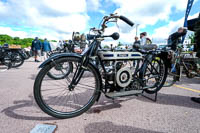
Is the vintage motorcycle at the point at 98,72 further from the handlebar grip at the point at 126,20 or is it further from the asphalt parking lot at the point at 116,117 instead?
the asphalt parking lot at the point at 116,117

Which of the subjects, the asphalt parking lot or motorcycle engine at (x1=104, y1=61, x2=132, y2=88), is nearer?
the asphalt parking lot

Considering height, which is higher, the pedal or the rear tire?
the rear tire

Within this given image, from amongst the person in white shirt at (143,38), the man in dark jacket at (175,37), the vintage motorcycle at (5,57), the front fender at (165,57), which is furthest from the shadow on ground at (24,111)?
the vintage motorcycle at (5,57)

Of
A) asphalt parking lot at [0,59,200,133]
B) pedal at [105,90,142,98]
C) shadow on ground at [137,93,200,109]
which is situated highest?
pedal at [105,90,142,98]

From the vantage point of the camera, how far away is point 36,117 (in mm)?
1846

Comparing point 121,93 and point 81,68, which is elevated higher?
point 81,68

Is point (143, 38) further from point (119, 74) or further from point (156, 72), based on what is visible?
point (119, 74)

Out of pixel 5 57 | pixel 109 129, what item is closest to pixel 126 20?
pixel 109 129

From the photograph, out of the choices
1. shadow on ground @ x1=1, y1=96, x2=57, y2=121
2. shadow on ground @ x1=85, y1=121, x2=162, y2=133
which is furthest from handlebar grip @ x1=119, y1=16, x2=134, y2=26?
shadow on ground @ x1=1, y1=96, x2=57, y2=121

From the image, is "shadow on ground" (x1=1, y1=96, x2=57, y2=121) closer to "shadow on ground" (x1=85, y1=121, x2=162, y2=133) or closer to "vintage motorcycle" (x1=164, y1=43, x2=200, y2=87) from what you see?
"shadow on ground" (x1=85, y1=121, x2=162, y2=133)

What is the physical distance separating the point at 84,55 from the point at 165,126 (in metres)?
1.54

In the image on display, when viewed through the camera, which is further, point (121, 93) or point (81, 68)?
point (121, 93)

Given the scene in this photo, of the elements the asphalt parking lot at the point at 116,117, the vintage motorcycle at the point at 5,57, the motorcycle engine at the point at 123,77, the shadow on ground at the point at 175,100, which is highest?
the vintage motorcycle at the point at 5,57

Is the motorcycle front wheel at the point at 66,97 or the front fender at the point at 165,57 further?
the front fender at the point at 165,57
